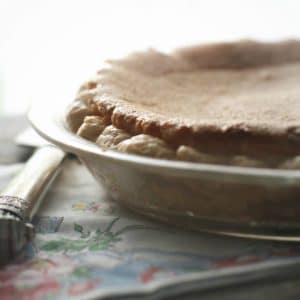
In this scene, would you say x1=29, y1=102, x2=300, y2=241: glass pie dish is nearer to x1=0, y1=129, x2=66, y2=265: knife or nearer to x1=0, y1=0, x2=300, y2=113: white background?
x1=0, y1=129, x2=66, y2=265: knife

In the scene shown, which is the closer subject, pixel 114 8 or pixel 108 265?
pixel 108 265

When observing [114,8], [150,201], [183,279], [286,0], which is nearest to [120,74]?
[150,201]

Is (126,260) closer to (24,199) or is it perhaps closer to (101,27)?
(24,199)

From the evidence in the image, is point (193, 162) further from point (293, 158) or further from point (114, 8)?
point (114, 8)

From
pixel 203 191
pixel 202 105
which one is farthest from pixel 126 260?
pixel 202 105

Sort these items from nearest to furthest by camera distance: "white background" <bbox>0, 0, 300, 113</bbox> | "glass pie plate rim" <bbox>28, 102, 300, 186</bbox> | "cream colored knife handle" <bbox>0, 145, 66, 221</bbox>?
"glass pie plate rim" <bbox>28, 102, 300, 186</bbox> → "cream colored knife handle" <bbox>0, 145, 66, 221</bbox> → "white background" <bbox>0, 0, 300, 113</bbox>

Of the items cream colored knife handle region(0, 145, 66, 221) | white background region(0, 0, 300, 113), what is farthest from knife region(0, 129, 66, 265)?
white background region(0, 0, 300, 113)
